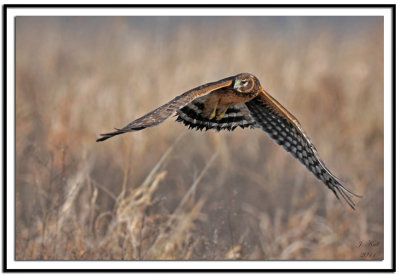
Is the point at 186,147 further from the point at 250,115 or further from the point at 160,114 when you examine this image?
the point at 160,114

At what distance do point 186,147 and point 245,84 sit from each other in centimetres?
328

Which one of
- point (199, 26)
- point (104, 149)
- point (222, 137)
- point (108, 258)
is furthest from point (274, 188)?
point (199, 26)

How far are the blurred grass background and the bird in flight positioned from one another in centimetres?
53

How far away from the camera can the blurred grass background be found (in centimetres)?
527

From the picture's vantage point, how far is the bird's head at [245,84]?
14.4 ft

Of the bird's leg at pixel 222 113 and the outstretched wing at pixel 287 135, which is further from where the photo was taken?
the outstretched wing at pixel 287 135

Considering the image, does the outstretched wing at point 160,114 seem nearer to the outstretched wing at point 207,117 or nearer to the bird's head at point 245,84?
the bird's head at point 245,84

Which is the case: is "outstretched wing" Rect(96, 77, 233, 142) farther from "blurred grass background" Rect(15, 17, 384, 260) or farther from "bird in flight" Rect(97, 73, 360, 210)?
"blurred grass background" Rect(15, 17, 384, 260)

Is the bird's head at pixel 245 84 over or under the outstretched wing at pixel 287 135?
over
